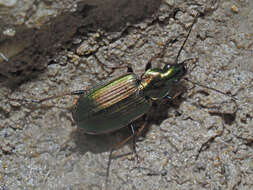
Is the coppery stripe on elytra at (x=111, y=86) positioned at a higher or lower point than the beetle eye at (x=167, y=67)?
lower

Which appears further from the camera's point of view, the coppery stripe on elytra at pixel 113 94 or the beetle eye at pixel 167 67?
the beetle eye at pixel 167 67

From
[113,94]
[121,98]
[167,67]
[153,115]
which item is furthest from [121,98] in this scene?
[167,67]

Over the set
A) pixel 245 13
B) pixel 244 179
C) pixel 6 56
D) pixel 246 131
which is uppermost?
pixel 245 13

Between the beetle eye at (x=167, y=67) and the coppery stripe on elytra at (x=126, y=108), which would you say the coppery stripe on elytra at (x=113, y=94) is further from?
the beetle eye at (x=167, y=67)

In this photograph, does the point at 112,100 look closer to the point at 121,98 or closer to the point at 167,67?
the point at 121,98

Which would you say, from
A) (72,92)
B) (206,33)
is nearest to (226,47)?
(206,33)

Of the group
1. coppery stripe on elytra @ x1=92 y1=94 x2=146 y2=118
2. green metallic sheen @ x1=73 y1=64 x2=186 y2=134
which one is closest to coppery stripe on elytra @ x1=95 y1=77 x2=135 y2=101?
green metallic sheen @ x1=73 y1=64 x2=186 y2=134

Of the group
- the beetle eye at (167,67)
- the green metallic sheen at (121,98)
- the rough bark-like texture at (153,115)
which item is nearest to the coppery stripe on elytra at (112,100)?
the green metallic sheen at (121,98)

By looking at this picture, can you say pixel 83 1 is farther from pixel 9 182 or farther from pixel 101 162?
pixel 9 182

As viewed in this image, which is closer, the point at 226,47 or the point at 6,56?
the point at 6,56
